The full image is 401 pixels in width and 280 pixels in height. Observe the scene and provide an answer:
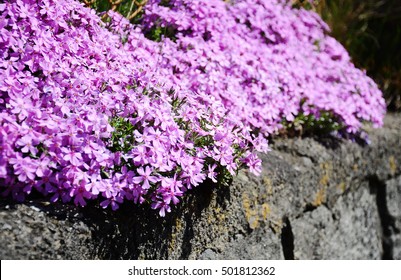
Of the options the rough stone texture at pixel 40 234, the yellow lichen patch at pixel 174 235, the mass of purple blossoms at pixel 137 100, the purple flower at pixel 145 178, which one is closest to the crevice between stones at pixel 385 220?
the mass of purple blossoms at pixel 137 100

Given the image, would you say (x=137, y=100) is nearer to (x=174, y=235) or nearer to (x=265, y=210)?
(x=174, y=235)

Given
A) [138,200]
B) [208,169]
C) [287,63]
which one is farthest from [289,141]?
[138,200]

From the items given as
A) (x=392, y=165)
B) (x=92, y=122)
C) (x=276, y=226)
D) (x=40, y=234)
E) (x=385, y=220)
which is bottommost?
(x=40, y=234)

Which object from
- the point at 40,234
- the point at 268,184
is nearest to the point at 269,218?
the point at 268,184

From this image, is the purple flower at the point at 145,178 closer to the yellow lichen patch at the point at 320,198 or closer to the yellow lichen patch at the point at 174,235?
the yellow lichen patch at the point at 174,235

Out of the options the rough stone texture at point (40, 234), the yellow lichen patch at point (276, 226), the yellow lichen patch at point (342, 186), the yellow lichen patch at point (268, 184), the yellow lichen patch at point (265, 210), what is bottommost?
the rough stone texture at point (40, 234)

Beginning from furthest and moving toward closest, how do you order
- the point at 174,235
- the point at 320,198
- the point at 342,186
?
the point at 342,186 < the point at 320,198 < the point at 174,235
